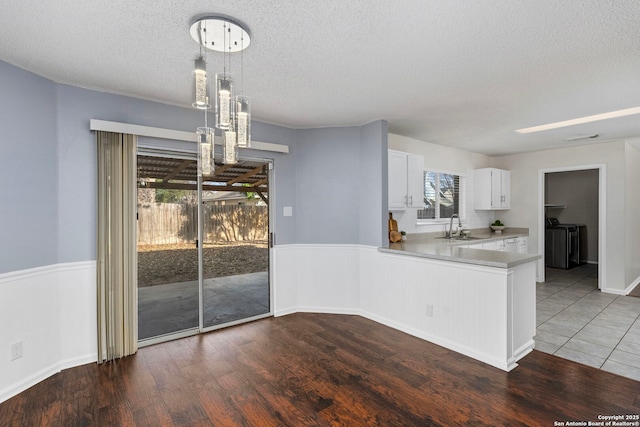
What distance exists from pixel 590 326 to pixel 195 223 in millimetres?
4771

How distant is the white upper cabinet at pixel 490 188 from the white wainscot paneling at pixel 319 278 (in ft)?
10.4

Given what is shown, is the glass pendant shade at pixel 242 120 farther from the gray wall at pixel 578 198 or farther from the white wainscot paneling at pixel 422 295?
the gray wall at pixel 578 198

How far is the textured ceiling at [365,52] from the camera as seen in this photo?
1764mm

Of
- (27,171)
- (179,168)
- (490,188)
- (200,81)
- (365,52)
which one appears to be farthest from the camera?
(490,188)

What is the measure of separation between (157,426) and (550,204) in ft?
32.7

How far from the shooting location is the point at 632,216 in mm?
5348

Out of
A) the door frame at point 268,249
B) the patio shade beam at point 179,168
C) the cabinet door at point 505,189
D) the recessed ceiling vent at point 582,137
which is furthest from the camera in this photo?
the cabinet door at point 505,189

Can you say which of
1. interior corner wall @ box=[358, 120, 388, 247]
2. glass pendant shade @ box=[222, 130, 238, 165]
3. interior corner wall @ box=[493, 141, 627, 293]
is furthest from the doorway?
interior corner wall @ box=[493, 141, 627, 293]

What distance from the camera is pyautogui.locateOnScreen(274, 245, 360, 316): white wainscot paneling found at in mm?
4172

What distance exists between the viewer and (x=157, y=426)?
2023mm

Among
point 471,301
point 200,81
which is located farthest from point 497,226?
point 200,81

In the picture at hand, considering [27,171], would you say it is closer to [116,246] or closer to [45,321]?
[116,246]

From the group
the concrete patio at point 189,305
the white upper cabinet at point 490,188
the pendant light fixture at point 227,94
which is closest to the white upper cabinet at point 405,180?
the white upper cabinet at point 490,188

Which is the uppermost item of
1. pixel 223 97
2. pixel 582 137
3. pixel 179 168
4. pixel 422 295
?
pixel 582 137
